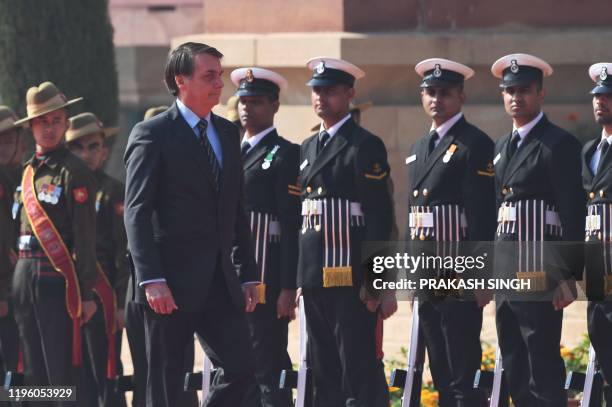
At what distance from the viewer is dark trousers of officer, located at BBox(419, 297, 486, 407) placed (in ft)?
38.1

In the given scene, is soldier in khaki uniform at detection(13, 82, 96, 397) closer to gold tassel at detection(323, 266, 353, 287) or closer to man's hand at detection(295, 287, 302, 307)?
man's hand at detection(295, 287, 302, 307)

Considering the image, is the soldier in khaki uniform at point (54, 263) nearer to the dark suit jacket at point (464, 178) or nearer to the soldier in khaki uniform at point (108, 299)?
the soldier in khaki uniform at point (108, 299)

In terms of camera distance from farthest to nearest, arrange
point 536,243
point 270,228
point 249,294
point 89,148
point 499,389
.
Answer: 1. point 89,148
2. point 270,228
3. point 499,389
4. point 536,243
5. point 249,294

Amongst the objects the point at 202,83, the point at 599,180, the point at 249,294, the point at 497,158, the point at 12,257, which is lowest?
the point at 249,294

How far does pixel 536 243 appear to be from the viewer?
11.3 meters

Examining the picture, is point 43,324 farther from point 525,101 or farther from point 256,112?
point 525,101

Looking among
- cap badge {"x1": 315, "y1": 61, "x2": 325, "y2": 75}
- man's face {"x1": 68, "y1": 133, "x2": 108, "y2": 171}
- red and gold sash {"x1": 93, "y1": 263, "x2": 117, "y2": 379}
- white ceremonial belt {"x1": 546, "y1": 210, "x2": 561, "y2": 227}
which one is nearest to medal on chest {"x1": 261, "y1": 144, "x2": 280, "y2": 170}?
cap badge {"x1": 315, "y1": 61, "x2": 325, "y2": 75}

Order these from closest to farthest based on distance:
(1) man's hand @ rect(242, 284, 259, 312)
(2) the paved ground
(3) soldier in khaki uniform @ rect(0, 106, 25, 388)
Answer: (1) man's hand @ rect(242, 284, 259, 312) < (3) soldier in khaki uniform @ rect(0, 106, 25, 388) < (2) the paved ground

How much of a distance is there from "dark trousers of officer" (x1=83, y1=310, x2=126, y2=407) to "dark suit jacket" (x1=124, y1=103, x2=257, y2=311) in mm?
3664

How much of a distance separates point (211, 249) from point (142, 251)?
0.40m

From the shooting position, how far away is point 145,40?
24578mm

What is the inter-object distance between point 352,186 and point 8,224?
8.30ft

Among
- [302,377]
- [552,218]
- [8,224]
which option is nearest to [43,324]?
[8,224]

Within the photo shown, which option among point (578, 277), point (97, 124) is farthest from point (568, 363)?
point (97, 124)
